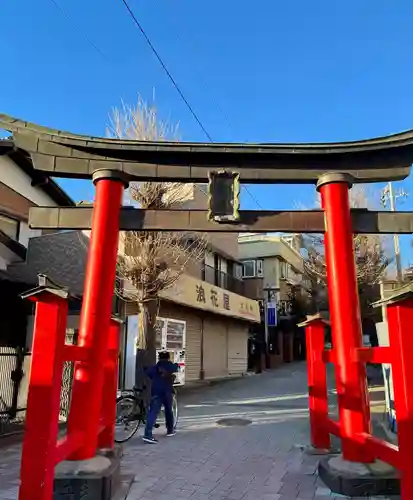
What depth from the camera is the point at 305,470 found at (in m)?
7.17

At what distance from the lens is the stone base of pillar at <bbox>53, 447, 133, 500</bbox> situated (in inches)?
214

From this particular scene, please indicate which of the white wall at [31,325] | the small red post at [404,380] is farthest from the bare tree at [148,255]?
the small red post at [404,380]

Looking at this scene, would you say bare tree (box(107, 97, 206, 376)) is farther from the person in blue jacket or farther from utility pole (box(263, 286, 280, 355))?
utility pole (box(263, 286, 280, 355))

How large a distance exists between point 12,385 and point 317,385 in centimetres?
688

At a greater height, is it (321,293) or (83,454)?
(321,293)

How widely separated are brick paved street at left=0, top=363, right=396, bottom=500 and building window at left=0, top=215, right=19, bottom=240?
7.17 m

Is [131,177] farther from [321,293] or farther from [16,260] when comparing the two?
[321,293]

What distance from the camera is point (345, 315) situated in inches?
265

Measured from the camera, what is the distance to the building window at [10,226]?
1368cm

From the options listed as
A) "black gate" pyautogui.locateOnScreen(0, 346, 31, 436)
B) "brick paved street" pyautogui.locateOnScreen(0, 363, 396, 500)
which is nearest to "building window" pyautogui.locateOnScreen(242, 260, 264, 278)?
"brick paved street" pyautogui.locateOnScreen(0, 363, 396, 500)

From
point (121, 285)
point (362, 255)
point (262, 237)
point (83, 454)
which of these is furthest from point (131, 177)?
point (262, 237)

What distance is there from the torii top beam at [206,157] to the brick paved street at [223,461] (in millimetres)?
4698

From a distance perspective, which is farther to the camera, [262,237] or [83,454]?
[262,237]

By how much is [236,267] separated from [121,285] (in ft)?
48.4
